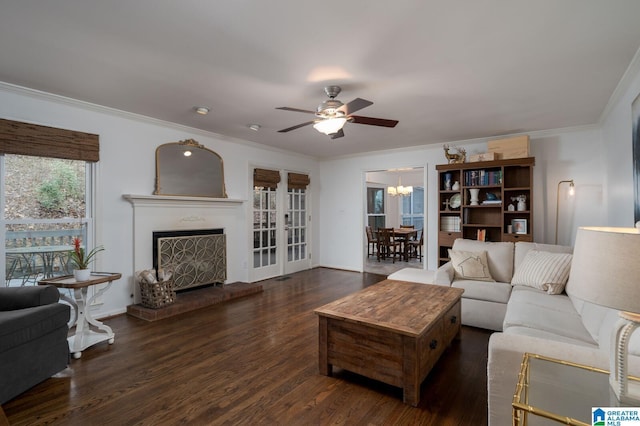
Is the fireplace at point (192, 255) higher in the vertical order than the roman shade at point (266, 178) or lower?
lower

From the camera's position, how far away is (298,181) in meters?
6.38

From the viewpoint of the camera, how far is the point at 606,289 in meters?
0.94

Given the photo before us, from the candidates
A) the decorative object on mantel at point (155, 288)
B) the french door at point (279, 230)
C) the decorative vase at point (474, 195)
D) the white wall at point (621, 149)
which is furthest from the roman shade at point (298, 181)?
the white wall at point (621, 149)

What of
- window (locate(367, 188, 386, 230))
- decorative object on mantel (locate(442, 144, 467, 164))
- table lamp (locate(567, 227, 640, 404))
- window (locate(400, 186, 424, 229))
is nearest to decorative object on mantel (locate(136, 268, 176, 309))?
table lamp (locate(567, 227, 640, 404))

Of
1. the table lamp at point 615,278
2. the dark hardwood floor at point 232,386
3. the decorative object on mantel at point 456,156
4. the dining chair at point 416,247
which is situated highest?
the decorative object on mantel at point 456,156

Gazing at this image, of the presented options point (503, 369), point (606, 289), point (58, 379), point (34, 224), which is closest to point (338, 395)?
point (503, 369)

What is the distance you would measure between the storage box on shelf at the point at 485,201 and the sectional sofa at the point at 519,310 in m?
1.07

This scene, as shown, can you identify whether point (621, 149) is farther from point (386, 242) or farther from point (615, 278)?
point (386, 242)

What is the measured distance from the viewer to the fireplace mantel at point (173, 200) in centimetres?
390

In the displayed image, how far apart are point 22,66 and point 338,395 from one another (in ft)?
11.7

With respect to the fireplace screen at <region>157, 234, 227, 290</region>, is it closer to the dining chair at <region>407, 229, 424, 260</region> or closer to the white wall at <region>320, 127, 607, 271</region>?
the white wall at <region>320, 127, 607, 271</region>

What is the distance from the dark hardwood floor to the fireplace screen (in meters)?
0.96

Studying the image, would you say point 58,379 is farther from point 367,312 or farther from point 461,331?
point 461,331

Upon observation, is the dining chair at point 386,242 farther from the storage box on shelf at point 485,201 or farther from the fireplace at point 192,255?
the fireplace at point 192,255
